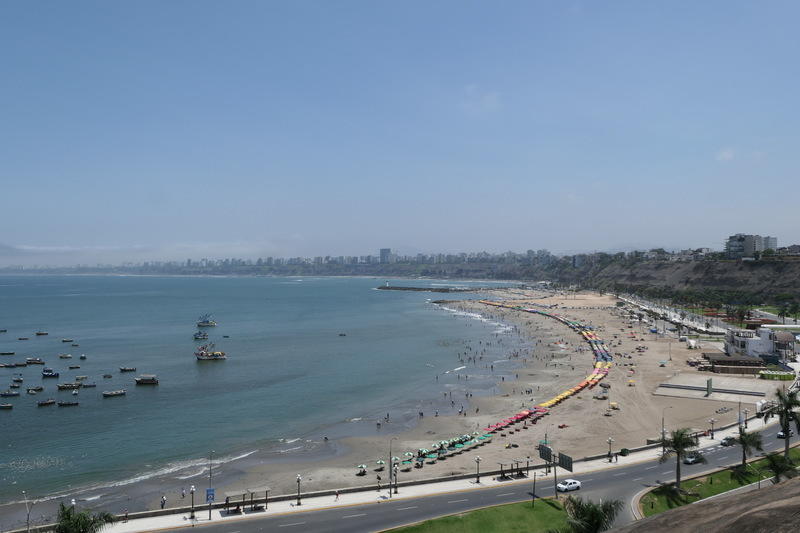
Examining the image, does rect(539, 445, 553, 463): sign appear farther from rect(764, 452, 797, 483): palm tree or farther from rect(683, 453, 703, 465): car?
rect(764, 452, 797, 483): palm tree

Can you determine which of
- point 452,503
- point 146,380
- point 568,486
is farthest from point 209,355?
point 568,486

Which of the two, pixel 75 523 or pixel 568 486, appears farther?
pixel 568 486

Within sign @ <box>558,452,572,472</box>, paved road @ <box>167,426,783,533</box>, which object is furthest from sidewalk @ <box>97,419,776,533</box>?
sign @ <box>558,452,572,472</box>

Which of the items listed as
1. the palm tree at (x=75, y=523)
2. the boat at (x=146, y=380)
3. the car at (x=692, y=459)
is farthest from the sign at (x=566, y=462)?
the boat at (x=146, y=380)

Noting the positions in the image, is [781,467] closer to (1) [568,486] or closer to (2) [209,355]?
(1) [568,486]

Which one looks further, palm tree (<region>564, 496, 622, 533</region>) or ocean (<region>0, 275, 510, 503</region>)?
ocean (<region>0, 275, 510, 503</region>)
